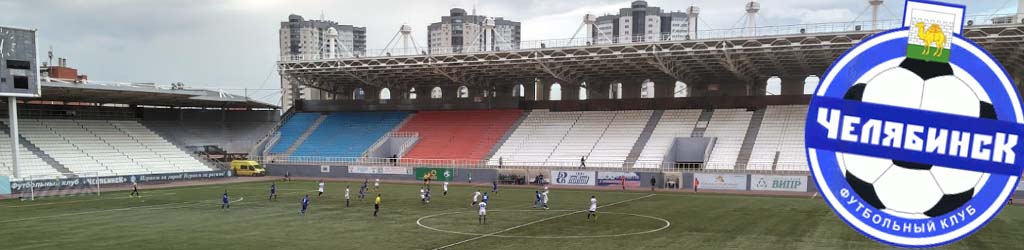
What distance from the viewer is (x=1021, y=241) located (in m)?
23.5

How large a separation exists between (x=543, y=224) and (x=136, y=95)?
4377 centimetres

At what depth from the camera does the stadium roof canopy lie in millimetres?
51500

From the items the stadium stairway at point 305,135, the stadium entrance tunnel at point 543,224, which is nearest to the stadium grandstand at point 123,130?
the stadium stairway at point 305,135

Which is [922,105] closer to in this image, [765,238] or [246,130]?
[765,238]

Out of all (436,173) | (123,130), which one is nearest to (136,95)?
(123,130)

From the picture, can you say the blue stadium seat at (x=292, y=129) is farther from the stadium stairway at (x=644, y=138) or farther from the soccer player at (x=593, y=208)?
the soccer player at (x=593, y=208)

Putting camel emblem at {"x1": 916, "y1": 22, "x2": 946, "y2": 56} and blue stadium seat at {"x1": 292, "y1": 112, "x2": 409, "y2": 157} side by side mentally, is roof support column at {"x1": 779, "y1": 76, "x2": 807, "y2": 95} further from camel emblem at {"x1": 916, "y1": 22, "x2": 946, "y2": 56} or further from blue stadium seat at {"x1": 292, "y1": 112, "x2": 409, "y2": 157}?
camel emblem at {"x1": 916, "y1": 22, "x2": 946, "y2": 56}

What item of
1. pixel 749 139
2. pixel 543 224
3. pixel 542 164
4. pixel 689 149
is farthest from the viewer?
pixel 689 149

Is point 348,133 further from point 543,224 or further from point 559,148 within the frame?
point 543,224

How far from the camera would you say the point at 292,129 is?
74688 millimetres

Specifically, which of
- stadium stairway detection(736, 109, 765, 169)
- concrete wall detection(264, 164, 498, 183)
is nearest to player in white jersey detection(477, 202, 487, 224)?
concrete wall detection(264, 164, 498, 183)

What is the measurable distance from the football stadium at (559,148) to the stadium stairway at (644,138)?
25 centimetres

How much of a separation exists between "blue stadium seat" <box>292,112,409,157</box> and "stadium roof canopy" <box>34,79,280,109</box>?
279 inches

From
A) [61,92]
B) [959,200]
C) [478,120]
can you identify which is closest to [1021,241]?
[959,200]
